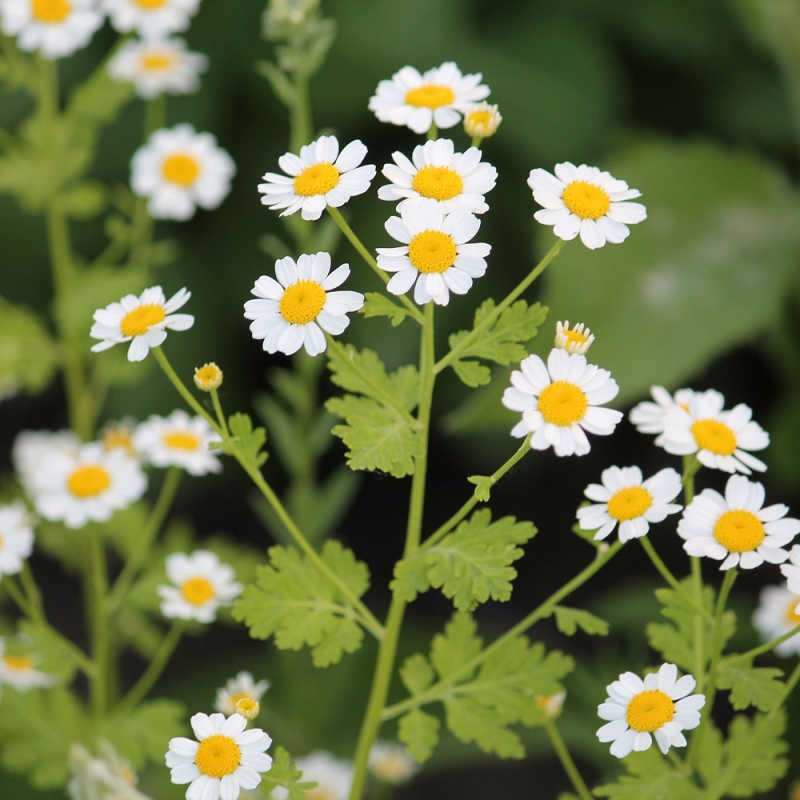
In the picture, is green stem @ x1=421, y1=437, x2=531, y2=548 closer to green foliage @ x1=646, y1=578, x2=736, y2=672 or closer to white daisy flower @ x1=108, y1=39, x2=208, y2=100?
green foliage @ x1=646, y1=578, x2=736, y2=672

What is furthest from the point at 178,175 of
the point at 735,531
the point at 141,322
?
the point at 735,531

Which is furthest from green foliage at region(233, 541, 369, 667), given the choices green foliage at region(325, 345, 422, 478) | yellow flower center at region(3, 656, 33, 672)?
yellow flower center at region(3, 656, 33, 672)

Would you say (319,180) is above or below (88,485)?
above

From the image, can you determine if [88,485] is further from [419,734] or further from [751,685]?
[751,685]

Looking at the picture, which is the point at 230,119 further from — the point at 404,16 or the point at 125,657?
the point at 125,657

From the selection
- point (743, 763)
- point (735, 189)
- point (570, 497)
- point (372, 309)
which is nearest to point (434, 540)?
point (372, 309)

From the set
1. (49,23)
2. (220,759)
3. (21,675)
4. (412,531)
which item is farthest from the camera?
(49,23)
